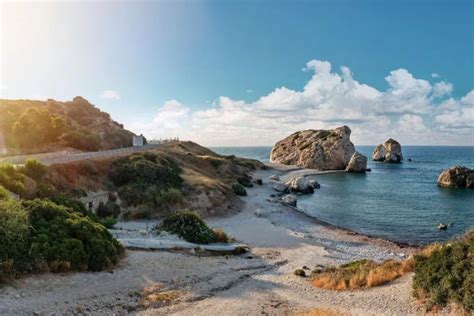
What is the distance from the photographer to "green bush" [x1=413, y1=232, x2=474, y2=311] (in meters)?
13.3

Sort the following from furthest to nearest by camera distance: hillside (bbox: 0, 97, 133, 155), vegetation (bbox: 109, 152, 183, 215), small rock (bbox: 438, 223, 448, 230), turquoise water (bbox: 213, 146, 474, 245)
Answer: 1. hillside (bbox: 0, 97, 133, 155)
2. small rock (bbox: 438, 223, 448, 230)
3. turquoise water (bbox: 213, 146, 474, 245)
4. vegetation (bbox: 109, 152, 183, 215)

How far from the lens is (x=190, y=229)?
2844 cm

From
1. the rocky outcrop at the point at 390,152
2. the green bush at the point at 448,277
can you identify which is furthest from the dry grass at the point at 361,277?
the rocky outcrop at the point at 390,152

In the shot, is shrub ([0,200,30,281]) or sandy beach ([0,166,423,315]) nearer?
sandy beach ([0,166,423,315])

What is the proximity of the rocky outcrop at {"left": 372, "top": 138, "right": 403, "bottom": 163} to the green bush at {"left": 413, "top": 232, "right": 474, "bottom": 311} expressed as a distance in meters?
141

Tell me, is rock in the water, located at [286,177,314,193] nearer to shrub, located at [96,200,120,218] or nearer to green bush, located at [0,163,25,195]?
shrub, located at [96,200,120,218]

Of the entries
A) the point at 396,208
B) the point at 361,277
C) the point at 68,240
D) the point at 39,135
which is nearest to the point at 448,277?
the point at 361,277

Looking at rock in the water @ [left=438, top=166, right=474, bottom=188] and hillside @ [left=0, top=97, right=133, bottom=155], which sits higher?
hillside @ [left=0, top=97, right=133, bottom=155]

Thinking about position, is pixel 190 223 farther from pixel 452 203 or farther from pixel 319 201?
pixel 452 203

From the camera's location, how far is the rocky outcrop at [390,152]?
147 meters

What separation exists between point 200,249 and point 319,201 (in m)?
34.9

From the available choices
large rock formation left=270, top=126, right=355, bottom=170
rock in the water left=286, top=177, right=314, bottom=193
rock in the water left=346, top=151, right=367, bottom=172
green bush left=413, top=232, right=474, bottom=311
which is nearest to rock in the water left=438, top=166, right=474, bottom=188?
rock in the water left=286, top=177, right=314, bottom=193

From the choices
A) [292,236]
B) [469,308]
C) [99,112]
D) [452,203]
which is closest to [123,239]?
[292,236]

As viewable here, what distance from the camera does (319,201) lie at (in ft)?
189
